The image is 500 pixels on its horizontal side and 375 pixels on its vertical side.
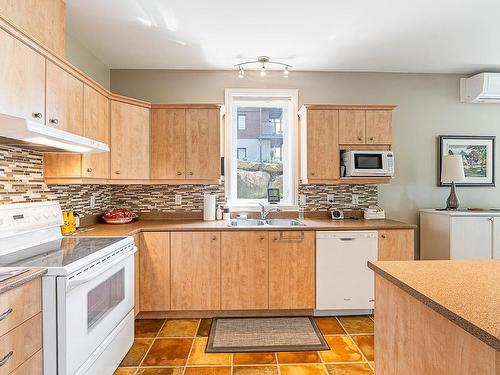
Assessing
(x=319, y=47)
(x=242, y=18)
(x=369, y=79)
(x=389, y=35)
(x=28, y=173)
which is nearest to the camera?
(x=28, y=173)

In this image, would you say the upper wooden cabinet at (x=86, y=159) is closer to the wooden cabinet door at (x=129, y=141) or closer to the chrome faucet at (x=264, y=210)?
the wooden cabinet door at (x=129, y=141)

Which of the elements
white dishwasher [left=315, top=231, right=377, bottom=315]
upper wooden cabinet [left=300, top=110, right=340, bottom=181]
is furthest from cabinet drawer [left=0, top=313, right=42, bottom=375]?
upper wooden cabinet [left=300, top=110, right=340, bottom=181]

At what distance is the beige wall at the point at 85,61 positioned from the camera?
270cm

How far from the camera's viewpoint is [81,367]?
1.57 m

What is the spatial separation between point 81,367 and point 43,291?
0.48 meters

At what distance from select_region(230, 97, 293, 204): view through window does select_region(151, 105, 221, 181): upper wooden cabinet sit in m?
0.50

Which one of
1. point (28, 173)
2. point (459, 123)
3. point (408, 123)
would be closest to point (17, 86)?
point (28, 173)

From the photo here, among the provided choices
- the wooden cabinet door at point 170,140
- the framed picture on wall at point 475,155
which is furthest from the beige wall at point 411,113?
the wooden cabinet door at point 170,140

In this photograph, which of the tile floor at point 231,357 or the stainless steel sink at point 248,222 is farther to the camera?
the stainless steel sink at point 248,222

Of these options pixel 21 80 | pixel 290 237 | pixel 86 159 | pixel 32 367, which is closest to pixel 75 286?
pixel 32 367

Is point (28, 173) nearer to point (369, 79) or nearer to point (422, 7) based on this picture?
point (422, 7)

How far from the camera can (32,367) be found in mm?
1334

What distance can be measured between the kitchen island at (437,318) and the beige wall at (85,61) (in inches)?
118

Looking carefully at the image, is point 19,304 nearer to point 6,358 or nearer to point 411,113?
point 6,358
